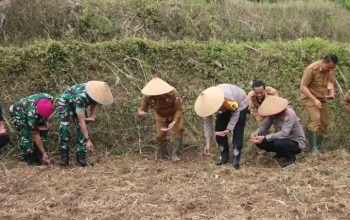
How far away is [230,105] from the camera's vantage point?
615cm

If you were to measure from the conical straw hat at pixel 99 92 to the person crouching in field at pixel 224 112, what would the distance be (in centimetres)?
114

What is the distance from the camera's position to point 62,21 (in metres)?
9.43

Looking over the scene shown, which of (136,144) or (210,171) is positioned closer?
(210,171)

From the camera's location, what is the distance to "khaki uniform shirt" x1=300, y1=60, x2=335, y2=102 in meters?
6.94

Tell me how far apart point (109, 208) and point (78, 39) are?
4856mm

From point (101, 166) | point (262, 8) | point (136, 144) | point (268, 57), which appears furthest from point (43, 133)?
point (262, 8)

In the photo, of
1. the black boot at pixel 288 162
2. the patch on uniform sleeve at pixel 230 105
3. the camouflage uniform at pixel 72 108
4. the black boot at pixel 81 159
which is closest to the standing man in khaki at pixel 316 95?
the black boot at pixel 288 162

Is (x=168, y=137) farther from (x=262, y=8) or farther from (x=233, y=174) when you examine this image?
(x=262, y=8)

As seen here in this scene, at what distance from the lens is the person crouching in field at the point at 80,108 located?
249 inches

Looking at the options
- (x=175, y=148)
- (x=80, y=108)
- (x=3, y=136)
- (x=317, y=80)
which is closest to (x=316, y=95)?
(x=317, y=80)

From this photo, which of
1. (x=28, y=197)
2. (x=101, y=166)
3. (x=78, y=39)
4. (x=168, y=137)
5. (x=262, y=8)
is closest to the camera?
(x=28, y=197)

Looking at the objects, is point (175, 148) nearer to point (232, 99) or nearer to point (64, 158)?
point (232, 99)

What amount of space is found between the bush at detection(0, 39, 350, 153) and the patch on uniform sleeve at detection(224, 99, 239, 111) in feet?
5.25

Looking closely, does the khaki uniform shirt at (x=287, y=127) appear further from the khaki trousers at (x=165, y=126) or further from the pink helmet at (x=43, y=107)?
the pink helmet at (x=43, y=107)
